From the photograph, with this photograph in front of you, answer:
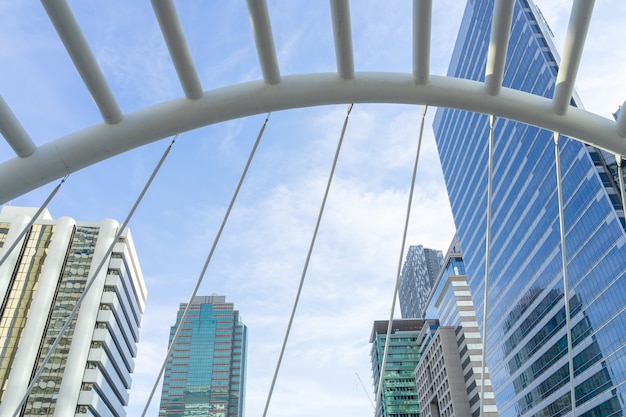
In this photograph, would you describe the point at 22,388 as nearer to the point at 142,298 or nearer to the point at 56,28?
the point at 142,298

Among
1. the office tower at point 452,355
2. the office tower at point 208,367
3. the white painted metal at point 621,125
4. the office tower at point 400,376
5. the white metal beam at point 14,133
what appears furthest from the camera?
the office tower at point 208,367

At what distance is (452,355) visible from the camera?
96688mm

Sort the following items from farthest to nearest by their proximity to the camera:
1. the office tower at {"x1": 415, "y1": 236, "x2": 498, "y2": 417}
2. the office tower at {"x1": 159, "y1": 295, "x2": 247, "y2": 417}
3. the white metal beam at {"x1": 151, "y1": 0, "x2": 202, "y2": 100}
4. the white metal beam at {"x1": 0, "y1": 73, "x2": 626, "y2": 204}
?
the office tower at {"x1": 159, "y1": 295, "x2": 247, "y2": 417}, the office tower at {"x1": 415, "y1": 236, "x2": 498, "y2": 417}, the white metal beam at {"x1": 0, "y1": 73, "x2": 626, "y2": 204}, the white metal beam at {"x1": 151, "y1": 0, "x2": 202, "y2": 100}

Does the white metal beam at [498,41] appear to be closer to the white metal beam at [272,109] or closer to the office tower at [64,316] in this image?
the white metal beam at [272,109]

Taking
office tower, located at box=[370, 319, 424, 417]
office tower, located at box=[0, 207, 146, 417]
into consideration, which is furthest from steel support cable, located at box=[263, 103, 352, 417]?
office tower, located at box=[370, 319, 424, 417]

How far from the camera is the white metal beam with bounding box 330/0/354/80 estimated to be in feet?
19.2

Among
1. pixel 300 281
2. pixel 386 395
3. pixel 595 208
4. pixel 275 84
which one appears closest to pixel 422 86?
pixel 275 84

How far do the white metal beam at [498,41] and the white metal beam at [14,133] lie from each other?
5.58 m

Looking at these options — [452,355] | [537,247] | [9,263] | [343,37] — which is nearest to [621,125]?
[343,37]

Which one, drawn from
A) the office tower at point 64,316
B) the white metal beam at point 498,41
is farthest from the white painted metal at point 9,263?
the white metal beam at point 498,41

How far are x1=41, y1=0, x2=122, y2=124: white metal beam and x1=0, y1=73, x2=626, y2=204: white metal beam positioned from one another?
0.84 ft

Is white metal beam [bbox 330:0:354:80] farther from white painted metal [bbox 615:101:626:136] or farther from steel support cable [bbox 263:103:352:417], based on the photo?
white painted metal [bbox 615:101:626:136]

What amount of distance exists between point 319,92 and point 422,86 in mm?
1441

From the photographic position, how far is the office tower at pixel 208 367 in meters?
158
